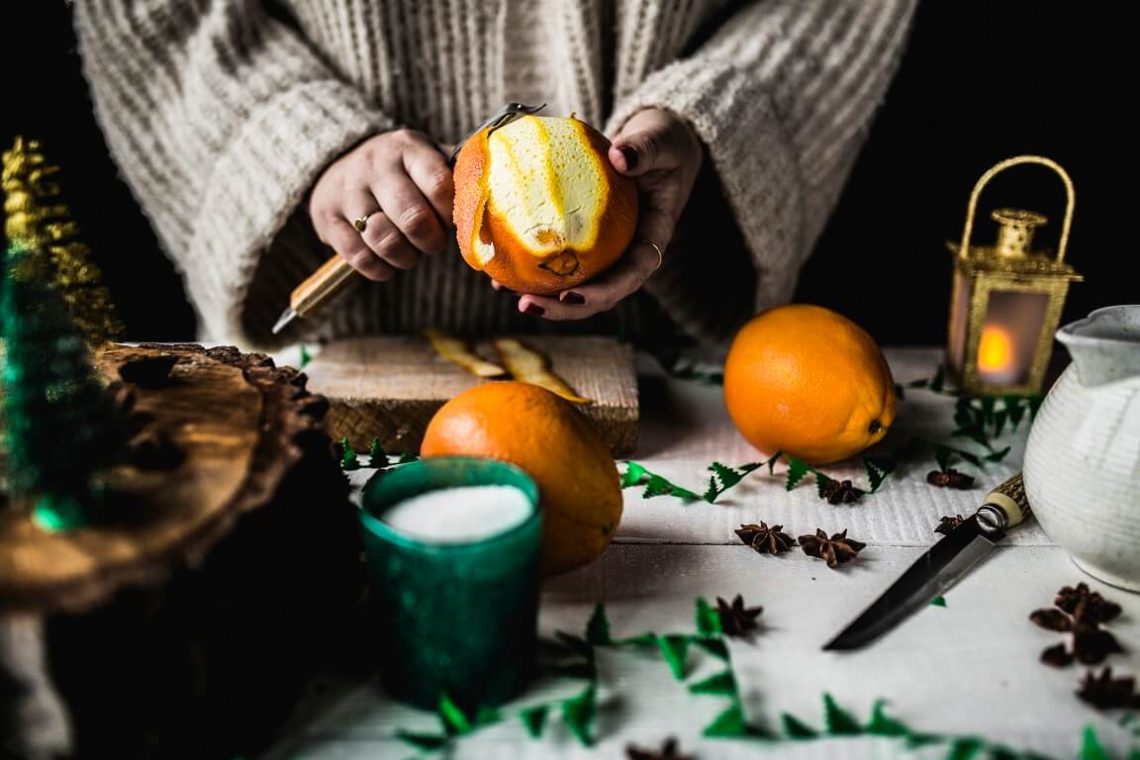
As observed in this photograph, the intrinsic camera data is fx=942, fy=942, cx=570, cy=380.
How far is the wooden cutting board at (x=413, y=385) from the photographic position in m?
0.92

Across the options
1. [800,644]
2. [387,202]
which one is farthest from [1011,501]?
[387,202]

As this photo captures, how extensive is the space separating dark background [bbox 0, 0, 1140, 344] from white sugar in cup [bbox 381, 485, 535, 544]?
1001mm

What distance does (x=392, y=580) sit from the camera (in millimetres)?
565

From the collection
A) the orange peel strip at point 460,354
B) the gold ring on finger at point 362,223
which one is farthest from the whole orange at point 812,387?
the gold ring on finger at point 362,223

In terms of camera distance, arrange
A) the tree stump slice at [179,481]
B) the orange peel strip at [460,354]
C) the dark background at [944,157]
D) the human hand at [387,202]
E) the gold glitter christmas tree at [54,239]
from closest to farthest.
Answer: the tree stump slice at [179,481] < the gold glitter christmas tree at [54,239] < the human hand at [387,202] < the orange peel strip at [460,354] < the dark background at [944,157]

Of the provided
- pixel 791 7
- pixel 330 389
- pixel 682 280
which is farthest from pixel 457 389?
pixel 791 7

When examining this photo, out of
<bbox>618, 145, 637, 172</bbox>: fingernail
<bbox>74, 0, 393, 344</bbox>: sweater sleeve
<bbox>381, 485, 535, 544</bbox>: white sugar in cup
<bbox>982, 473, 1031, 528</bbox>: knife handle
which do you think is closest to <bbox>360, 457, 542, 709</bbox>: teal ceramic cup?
<bbox>381, 485, 535, 544</bbox>: white sugar in cup

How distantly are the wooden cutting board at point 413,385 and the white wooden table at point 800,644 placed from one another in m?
0.08

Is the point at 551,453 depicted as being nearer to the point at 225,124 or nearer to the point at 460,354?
the point at 460,354

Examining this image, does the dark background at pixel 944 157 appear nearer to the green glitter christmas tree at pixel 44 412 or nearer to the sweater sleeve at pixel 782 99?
the sweater sleeve at pixel 782 99

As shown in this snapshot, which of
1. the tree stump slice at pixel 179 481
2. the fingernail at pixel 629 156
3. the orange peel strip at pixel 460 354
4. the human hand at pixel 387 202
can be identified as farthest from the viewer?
the orange peel strip at pixel 460 354

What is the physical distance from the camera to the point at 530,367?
1.02 metres

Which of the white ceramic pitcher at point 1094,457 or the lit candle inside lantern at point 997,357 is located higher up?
the white ceramic pitcher at point 1094,457

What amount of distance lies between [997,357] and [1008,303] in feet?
0.22
